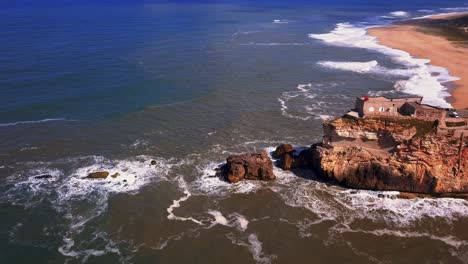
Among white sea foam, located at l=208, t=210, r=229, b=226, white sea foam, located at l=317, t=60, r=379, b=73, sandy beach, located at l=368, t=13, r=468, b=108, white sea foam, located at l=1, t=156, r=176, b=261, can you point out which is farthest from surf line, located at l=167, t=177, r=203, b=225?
white sea foam, located at l=317, t=60, r=379, b=73

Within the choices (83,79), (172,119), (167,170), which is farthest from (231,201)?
(83,79)

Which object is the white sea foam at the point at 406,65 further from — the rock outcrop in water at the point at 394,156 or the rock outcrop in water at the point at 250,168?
the rock outcrop in water at the point at 250,168

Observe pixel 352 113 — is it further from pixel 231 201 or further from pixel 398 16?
pixel 398 16

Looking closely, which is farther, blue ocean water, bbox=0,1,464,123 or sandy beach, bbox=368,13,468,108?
sandy beach, bbox=368,13,468,108

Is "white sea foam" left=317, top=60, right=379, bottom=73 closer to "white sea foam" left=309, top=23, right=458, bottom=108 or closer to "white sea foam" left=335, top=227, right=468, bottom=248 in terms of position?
"white sea foam" left=309, top=23, right=458, bottom=108

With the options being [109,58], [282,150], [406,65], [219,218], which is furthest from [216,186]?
[406,65]

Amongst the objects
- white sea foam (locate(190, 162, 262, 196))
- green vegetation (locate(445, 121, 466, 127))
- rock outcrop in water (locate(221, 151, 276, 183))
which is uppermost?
green vegetation (locate(445, 121, 466, 127))
